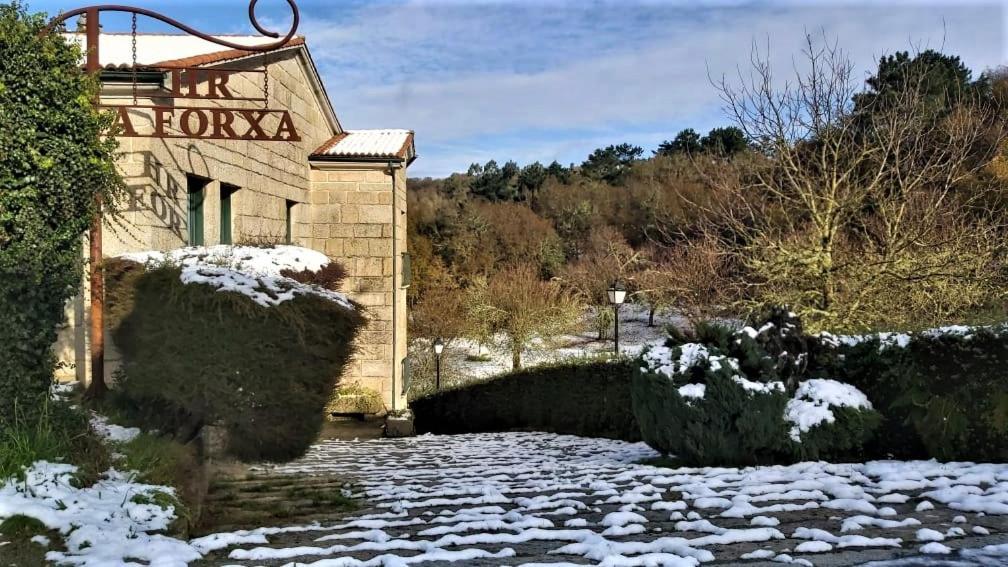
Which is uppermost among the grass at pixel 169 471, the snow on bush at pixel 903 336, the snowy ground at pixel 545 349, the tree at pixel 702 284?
the tree at pixel 702 284

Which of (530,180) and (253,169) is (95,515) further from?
(530,180)

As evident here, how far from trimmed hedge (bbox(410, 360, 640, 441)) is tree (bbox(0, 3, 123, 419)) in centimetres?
823

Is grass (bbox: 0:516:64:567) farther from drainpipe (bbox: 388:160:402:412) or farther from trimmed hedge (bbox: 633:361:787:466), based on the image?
drainpipe (bbox: 388:160:402:412)

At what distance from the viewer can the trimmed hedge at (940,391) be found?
586 cm

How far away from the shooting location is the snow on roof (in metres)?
9.32

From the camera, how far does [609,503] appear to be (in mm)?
4875

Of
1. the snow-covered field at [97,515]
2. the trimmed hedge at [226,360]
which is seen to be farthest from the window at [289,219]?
the snow-covered field at [97,515]

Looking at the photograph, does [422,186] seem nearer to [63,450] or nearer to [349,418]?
[349,418]

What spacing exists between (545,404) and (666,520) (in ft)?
34.7

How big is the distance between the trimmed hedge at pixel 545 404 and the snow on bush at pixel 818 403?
4.65m

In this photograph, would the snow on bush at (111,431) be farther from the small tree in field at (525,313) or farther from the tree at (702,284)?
the small tree in field at (525,313)

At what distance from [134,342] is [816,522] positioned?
5290 millimetres

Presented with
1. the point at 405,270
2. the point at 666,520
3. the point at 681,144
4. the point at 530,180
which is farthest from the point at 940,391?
the point at 530,180

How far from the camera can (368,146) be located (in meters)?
16.5
